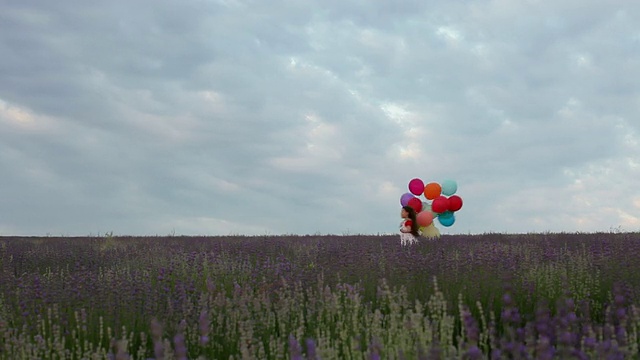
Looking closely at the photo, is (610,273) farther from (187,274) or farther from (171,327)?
(187,274)

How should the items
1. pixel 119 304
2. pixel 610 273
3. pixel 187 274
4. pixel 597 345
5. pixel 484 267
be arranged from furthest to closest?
pixel 187 274
pixel 484 267
pixel 610 273
pixel 119 304
pixel 597 345

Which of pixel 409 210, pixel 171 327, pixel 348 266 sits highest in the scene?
pixel 409 210

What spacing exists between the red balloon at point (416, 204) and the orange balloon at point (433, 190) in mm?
320

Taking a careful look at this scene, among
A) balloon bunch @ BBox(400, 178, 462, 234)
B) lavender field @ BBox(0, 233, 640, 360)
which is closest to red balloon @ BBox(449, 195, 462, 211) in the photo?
balloon bunch @ BBox(400, 178, 462, 234)

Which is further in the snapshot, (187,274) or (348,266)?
(187,274)

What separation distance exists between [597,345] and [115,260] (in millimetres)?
8945

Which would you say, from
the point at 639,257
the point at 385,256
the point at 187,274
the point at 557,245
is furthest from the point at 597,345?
the point at 557,245

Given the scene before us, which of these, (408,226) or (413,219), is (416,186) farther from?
(408,226)

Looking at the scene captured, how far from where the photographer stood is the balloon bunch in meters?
11.9

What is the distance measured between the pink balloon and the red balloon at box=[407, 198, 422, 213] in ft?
0.96

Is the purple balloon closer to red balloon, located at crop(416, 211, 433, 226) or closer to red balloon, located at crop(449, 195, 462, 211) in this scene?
red balloon, located at crop(416, 211, 433, 226)

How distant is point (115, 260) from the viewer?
33.5ft

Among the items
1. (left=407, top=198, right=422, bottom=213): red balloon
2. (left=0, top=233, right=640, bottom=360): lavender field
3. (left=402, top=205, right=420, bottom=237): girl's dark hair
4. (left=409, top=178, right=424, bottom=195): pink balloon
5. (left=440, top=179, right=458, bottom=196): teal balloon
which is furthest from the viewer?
(left=409, top=178, right=424, bottom=195): pink balloon

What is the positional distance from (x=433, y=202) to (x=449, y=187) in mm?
465
